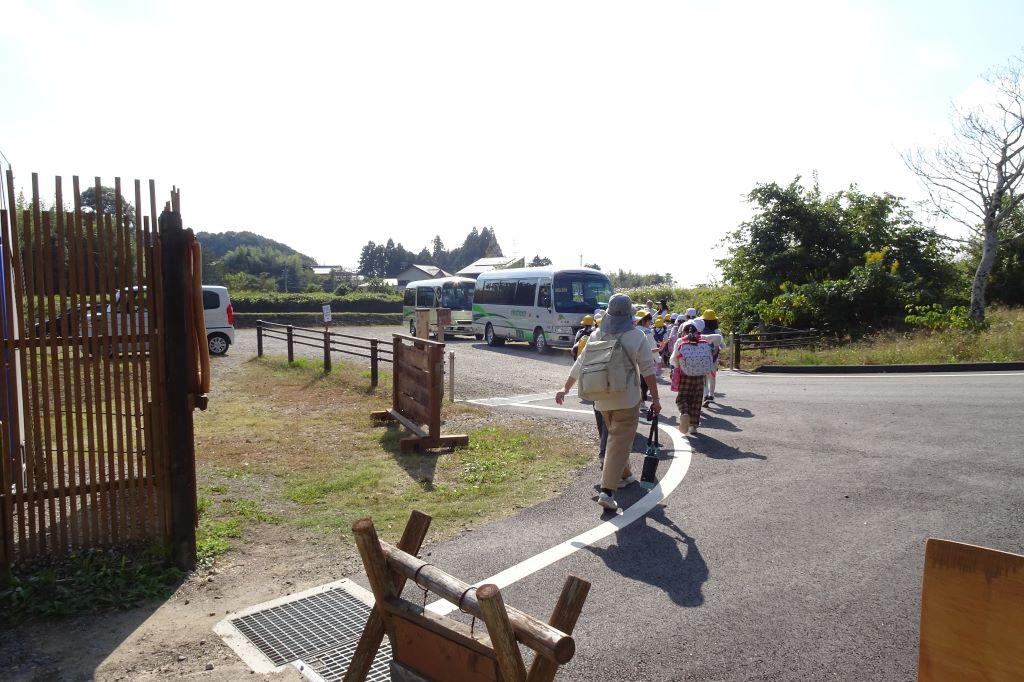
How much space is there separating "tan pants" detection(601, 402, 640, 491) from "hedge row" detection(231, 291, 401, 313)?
39383 mm

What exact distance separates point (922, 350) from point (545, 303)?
35.8 feet

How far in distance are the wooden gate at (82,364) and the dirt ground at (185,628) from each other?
64 cm

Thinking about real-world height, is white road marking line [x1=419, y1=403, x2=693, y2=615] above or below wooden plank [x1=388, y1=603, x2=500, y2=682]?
below

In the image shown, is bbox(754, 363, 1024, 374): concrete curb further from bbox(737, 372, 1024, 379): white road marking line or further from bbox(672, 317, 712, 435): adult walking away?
bbox(672, 317, 712, 435): adult walking away

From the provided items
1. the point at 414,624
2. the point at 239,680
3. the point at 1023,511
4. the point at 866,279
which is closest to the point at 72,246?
the point at 239,680

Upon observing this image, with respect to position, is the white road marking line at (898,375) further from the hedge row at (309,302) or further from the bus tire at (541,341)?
the hedge row at (309,302)

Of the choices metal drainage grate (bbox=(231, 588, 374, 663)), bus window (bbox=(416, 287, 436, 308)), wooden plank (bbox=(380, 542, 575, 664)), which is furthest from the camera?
bus window (bbox=(416, 287, 436, 308))

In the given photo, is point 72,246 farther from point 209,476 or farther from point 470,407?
point 470,407

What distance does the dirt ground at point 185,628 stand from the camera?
376 centimetres

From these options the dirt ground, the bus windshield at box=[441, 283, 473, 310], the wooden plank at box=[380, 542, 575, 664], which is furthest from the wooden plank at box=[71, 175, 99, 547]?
the bus windshield at box=[441, 283, 473, 310]

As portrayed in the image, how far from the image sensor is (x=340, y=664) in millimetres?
3898

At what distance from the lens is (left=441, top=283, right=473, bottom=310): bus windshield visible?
33.2 meters

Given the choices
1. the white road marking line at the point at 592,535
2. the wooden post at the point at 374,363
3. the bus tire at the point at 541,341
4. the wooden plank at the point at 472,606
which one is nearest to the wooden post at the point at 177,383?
the white road marking line at the point at 592,535

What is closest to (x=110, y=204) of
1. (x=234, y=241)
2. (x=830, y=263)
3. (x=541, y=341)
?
(x=541, y=341)
